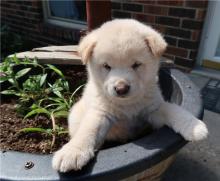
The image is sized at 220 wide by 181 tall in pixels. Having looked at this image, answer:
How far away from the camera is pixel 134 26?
1241 millimetres

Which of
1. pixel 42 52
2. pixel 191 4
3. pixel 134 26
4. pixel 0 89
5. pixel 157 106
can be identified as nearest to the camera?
pixel 134 26

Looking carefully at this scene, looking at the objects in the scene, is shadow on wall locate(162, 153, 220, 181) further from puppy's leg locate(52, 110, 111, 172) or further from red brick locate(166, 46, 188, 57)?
red brick locate(166, 46, 188, 57)

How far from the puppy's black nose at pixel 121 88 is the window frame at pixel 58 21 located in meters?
2.47

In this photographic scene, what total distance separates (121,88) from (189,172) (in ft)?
3.11

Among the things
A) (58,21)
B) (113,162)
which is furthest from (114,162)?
(58,21)

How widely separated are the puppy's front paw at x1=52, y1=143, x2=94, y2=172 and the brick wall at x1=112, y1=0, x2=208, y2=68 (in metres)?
1.79

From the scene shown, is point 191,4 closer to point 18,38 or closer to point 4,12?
point 18,38

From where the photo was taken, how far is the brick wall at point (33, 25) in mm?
3562

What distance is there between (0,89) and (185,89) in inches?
44.5

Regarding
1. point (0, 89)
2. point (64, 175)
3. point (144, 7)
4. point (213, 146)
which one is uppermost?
point (144, 7)

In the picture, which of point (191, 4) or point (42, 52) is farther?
point (191, 4)

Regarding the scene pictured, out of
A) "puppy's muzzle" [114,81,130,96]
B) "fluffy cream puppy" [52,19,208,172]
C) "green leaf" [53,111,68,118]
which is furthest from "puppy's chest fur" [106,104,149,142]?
"green leaf" [53,111,68,118]

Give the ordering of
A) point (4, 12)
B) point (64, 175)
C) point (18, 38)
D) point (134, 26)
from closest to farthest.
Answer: point (64, 175) < point (134, 26) < point (18, 38) < point (4, 12)

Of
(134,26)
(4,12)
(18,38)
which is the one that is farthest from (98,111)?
(4,12)
